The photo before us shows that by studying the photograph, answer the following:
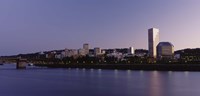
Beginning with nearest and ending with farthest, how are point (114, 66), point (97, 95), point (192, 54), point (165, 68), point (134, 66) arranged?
point (97, 95) → point (165, 68) → point (134, 66) → point (114, 66) → point (192, 54)

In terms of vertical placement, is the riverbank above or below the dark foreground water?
above

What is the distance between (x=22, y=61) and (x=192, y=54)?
3253 inches

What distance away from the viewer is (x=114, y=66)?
137 metres

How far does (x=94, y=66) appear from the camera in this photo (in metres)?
148

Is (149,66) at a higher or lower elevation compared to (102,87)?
higher

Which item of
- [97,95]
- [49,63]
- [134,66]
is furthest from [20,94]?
[49,63]

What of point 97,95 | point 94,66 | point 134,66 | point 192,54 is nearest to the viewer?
point 97,95

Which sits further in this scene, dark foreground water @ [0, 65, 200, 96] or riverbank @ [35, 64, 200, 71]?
riverbank @ [35, 64, 200, 71]


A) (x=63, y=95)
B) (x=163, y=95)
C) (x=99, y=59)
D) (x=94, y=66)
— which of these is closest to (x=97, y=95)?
(x=63, y=95)

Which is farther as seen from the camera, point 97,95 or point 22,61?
point 22,61

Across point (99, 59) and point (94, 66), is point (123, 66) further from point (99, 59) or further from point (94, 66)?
point (99, 59)

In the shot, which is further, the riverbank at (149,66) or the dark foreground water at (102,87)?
the riverbank at (149,66)

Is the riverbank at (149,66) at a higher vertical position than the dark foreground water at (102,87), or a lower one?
higher

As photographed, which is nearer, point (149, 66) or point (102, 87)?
point (102, 87)
